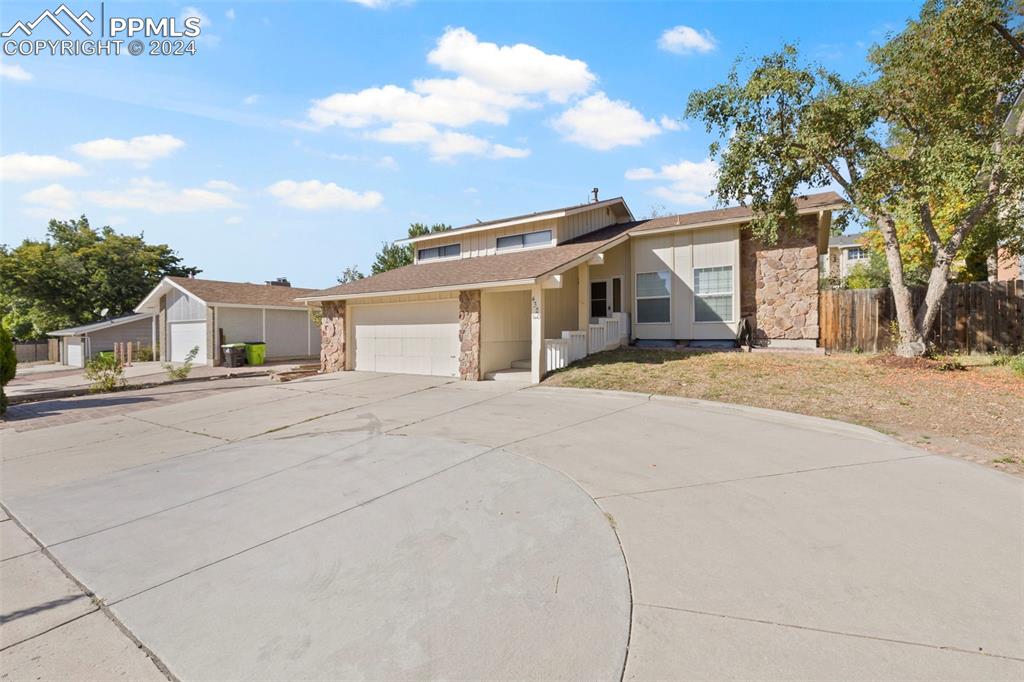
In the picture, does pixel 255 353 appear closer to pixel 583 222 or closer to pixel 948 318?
pixel 583 222

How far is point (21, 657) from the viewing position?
242 cm

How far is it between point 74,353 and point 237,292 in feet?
38.5

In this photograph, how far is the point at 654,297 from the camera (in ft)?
49.6

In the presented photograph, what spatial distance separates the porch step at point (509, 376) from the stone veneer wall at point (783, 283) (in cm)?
714

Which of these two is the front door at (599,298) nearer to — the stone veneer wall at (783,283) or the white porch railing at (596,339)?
the white porch railing at (596,339)

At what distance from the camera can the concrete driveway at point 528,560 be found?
2.33 m

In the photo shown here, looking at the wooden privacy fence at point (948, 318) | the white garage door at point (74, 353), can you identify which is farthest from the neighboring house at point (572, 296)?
the white garage door at point (74, 353)

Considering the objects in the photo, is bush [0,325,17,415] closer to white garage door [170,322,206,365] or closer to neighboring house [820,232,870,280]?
white garage door [170,322,206,365]

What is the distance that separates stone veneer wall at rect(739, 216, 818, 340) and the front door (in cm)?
419

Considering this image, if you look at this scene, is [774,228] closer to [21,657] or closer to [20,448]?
[21,657]

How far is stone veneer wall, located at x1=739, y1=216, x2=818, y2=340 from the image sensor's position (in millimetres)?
13250

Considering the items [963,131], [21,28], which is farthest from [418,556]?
[963,131]

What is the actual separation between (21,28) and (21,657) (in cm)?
1118

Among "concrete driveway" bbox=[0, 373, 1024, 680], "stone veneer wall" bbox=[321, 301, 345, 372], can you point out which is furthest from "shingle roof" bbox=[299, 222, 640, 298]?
"concrete driveway" bbox=[0, 373, 1024, 680]
